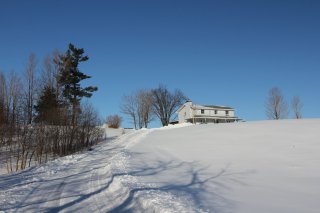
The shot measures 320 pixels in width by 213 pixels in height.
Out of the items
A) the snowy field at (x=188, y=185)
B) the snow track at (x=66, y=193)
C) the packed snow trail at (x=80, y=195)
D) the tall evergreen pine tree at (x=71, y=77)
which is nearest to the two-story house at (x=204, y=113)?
the tall evergreen pine tree at (x=71, y=77)

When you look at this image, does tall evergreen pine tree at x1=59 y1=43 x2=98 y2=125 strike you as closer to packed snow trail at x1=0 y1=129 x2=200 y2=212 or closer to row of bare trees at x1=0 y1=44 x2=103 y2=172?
row of bare trees at x1=0 y1=44 x2=103 y2=172

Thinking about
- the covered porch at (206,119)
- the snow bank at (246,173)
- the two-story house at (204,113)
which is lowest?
the snow bank at (246,173)

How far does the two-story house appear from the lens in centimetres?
7606

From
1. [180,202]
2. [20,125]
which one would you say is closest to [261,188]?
[180,202]

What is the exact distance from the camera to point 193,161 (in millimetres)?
15164

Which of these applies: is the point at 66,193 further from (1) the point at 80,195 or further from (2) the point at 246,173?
(2) the point at 246,173

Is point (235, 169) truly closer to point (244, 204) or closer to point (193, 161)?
point (193, 161)

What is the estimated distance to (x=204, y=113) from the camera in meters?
76.9

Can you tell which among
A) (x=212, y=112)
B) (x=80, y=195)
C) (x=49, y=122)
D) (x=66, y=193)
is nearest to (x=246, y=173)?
(x=80, y=195)

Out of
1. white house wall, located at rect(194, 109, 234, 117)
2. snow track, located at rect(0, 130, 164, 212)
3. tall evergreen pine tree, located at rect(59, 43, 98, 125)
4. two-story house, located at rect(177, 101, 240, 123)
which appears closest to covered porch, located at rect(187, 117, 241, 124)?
two-story house, located at rect(177, 101, 240, 123)

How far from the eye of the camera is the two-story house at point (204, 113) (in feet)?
250

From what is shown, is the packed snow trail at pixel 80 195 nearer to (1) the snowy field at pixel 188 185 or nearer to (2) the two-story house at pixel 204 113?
(1) the snowy field at pixel 188 185

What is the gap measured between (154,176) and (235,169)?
3.37 m

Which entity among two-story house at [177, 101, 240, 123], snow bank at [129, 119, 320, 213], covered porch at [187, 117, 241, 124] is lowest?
snow bank at [129, 119, 320, 213]
